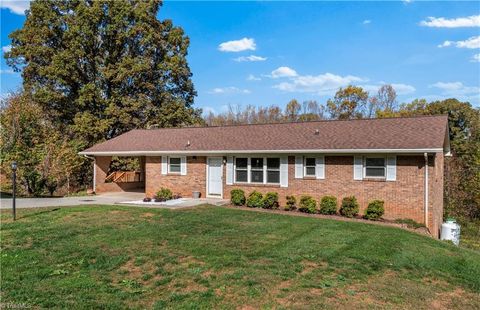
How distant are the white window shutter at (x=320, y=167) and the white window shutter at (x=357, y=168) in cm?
124

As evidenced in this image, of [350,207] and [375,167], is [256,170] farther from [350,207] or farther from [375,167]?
[375,167]

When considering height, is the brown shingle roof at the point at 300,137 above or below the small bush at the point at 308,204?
above

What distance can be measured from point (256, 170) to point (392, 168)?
5.75 meters

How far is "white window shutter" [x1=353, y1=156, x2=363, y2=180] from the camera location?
13898 mm

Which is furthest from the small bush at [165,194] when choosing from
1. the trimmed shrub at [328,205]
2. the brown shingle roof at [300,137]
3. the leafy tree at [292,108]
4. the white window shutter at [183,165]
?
the leafy tree at [292,108]

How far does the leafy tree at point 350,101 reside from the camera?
4406 centimetres

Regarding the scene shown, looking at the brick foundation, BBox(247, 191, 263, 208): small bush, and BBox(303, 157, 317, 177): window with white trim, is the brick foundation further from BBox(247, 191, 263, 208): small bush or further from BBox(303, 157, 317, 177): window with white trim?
BBox(247, 191, 263, 208): small bush

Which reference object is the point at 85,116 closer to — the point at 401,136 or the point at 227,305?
the point at 401,136

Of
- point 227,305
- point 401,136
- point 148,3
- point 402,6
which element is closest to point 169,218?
point 227,305

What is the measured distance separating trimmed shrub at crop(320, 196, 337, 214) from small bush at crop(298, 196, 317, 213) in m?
0.30

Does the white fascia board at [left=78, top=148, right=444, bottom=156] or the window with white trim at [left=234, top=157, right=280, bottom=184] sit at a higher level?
the white fascia board at [left=78, top=148, right=444, bottom=156]

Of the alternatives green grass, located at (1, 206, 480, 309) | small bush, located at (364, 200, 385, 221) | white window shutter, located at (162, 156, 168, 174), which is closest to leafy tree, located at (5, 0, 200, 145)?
white window shutter, located at (162, 156, 168, 174)

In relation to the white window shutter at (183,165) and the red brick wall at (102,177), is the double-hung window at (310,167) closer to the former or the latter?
the white window shutter at (183,165)

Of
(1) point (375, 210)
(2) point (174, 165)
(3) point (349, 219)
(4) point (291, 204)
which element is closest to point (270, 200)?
Result: (4) point (291, 204)
